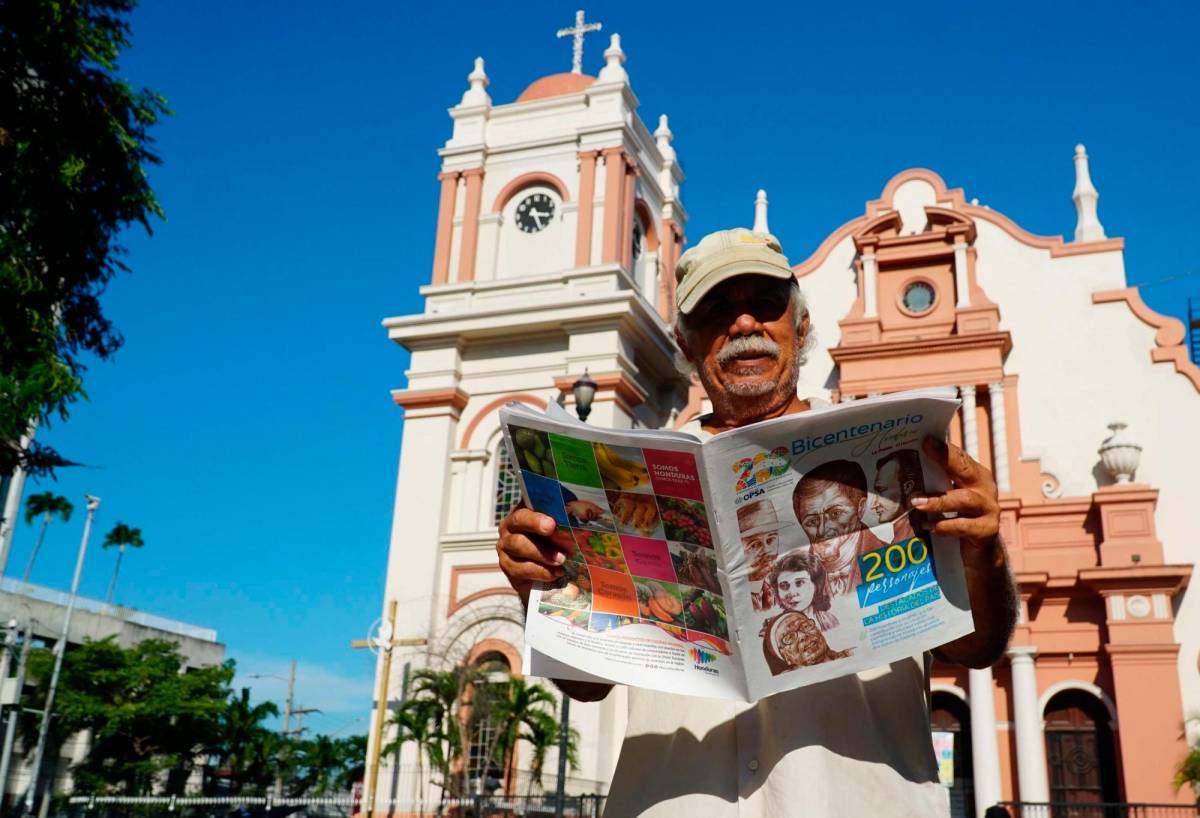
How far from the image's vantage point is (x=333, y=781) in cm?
4697

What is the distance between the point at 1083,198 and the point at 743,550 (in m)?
21.5

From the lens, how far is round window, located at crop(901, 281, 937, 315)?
20.8m

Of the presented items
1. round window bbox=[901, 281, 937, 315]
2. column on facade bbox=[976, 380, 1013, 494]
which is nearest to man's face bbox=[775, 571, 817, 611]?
column on facade bbox=[976, 380, 1013, 494]

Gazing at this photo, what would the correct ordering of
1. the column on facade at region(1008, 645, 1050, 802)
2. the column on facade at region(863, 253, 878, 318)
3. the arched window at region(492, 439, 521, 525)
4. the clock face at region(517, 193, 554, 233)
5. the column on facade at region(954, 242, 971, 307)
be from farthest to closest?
the clock face at region(517, 193, 554, 233) < the column on facade at region(863, 253, 878, 318) < the arched window at region(492, 439, 521, 525) < the column on facade at region(954, 242, 971, 307) < the column on facade at region(1008, 645, 1050, 802)

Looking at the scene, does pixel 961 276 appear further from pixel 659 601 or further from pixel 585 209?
pixel 659 601

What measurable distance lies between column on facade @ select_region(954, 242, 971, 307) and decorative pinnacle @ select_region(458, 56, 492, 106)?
33.9 feet

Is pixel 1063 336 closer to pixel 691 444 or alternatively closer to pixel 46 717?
pixel 691 444

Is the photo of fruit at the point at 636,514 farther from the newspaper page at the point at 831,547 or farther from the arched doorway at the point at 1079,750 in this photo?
the arched doorway at the point at 1079,750

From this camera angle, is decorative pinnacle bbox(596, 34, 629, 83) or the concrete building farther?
the concrete building

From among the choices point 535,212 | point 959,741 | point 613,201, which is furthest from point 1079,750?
point 535,212

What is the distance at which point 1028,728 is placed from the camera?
54.4 feet

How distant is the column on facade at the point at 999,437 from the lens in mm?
18562

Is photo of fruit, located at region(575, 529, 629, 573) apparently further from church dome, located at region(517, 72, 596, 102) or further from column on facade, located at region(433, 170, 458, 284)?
church dome, located at region(517, 72, 596, 102)

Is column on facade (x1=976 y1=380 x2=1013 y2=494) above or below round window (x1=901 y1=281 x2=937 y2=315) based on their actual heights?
below
